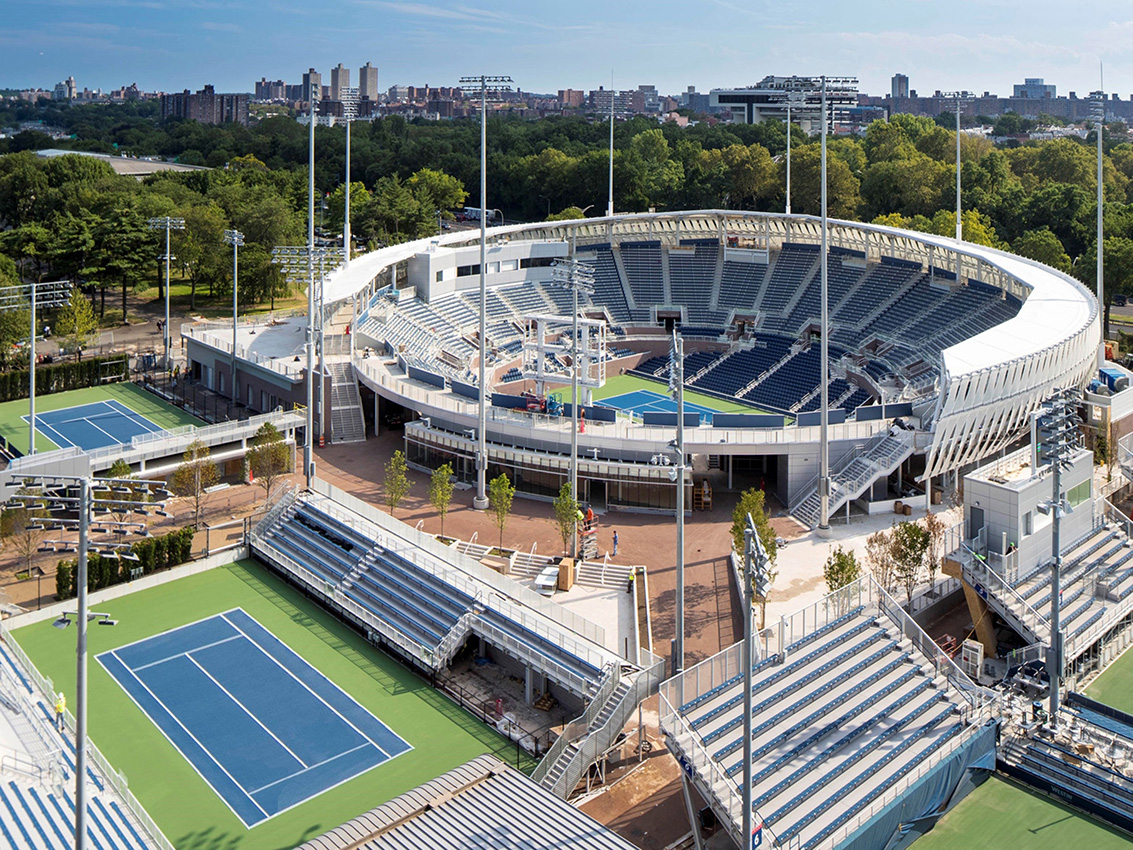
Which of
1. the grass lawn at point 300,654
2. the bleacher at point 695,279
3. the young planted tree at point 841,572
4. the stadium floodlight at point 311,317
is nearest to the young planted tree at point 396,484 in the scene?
the stadium floodlight at point 311,317

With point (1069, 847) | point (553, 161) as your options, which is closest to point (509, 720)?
point (1069, 847)

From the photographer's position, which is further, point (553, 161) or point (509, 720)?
point (553, 161)

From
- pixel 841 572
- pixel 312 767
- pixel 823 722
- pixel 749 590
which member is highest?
pixel 749 590

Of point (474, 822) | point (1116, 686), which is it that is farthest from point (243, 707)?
point (1116, 686)

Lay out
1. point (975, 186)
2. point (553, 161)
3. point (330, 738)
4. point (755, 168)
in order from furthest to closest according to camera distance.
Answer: point (553, 161)
point (755, 168)
point (975, 186)
point (330, 738)

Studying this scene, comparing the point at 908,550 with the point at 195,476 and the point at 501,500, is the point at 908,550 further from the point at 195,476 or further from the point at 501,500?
the point at 195,476

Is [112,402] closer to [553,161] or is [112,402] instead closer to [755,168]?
[755,168]

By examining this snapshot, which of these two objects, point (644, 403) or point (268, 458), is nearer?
point (268, 458)

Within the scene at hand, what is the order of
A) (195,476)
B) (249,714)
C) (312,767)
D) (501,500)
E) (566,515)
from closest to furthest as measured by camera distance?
(312,767) → (249,714) → (566,515) → (501,500) → (195,476)
